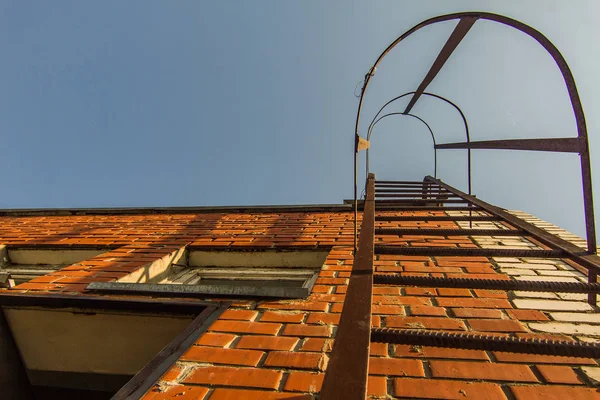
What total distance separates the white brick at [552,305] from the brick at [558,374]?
44 cm

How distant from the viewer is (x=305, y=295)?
1.72 m

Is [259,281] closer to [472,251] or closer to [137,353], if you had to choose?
[137,353]

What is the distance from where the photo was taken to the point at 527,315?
152cm

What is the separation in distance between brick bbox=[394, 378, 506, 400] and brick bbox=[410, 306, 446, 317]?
423 mm

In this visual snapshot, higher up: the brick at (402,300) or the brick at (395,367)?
the brick at (402,300)

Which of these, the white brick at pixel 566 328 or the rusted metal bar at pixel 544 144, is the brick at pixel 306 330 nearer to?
the white brick at pixel 566 328

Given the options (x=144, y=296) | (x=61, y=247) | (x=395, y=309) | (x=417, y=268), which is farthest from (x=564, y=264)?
(x=61, y=247)

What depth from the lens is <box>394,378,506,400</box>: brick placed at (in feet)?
Answer: 3.50

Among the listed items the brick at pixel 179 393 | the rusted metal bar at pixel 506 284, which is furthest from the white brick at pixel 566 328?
the brick at pixel 179 393

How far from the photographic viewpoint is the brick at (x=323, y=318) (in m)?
1.48

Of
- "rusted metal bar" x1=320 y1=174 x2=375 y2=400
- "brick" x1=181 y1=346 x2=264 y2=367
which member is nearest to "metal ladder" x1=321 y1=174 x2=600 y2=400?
"rusted metal bar" x1=320 y1=174 x2=375 y2=400

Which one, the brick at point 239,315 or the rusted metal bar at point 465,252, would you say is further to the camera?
the brick at point 239,315

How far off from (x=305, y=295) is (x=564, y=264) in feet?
5.28

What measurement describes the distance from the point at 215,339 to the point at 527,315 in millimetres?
1338
